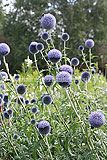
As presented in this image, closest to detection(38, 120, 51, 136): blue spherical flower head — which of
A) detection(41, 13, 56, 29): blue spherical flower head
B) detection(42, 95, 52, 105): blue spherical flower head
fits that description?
detection(42, 95, 52, 105): blue spherical flower head

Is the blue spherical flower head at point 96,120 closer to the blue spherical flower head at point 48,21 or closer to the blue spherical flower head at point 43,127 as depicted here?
the blue spherical flower head at point 43,127

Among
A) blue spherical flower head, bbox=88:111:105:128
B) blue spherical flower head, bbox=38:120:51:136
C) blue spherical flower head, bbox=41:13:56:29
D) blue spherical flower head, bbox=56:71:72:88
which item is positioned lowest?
blue spherical flower head, bbox=38:120:51:136

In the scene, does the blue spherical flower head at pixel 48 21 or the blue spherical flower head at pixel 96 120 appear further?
the blue spherical flower head at pixel 48 21

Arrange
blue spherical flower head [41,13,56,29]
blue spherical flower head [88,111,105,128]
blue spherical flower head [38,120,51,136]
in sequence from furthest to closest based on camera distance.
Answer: blue spherical flower head [41,13,56,29], blue spherical flower head [38,120,51,136], blue spherical flower head [88,111,105,128]

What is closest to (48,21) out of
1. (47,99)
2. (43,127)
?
(47,99)

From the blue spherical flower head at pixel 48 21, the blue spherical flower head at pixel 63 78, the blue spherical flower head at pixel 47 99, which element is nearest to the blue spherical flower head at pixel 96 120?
the blue spherical flower head at pixel 63 78

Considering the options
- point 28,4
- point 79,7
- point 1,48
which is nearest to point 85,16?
point 79,7

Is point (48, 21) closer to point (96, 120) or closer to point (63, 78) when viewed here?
point (63, 78)

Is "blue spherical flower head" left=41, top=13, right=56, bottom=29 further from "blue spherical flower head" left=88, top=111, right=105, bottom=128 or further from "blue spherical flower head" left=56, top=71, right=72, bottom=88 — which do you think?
"blue spherical flower head" left=88, top=111, right=105, bottom=128

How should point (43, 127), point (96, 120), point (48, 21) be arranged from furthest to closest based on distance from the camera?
point (48, 21) < point (43, 127) < point (96, 120)

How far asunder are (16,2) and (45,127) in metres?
17.9

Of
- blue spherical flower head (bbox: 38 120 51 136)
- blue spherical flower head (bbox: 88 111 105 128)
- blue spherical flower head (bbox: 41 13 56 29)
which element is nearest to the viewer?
blue spherical flower head (bbox: 88 111 105 128)

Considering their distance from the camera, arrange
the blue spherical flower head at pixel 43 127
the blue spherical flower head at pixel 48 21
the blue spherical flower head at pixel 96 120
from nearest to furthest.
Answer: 1. the blue spherical flower head at pixel 96 120
2. the blue spherical flower head at pixel 43 127
3. the blue spherical flower head at pixel 48 21

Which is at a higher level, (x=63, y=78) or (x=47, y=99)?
(x=63, y=78)
